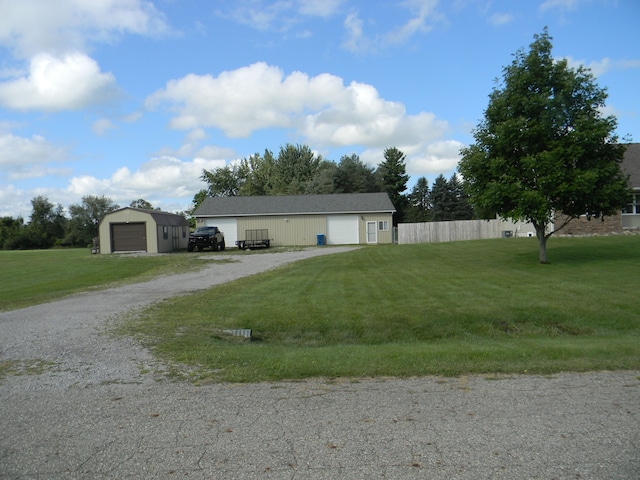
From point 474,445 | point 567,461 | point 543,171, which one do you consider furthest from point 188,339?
point 543,171

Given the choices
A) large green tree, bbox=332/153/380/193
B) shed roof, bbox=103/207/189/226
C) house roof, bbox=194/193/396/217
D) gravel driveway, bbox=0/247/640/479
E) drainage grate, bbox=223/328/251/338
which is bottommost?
drainage grate, bbox=223/328/251/338

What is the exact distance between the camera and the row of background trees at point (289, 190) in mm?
69250

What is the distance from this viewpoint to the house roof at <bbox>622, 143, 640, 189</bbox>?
32.6m

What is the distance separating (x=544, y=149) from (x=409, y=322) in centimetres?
1050

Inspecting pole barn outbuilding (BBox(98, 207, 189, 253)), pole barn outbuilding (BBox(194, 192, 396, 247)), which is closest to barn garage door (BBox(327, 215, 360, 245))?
pole barn outbuilding (BBox(194, 192, 396, 247))

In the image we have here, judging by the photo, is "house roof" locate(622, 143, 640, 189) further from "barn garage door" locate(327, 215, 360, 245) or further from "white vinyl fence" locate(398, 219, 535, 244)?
"barn garage door" locate(327, 215, 360, 245)

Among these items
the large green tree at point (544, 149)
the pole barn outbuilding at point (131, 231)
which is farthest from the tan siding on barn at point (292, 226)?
the large green tree at point (544, 149)

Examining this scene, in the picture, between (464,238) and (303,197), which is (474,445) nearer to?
(464,238)

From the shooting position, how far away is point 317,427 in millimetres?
4605

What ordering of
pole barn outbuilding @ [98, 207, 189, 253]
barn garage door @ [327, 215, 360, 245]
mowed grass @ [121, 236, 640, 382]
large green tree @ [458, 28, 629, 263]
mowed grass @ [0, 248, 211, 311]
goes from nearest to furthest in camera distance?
mowed grass @ [121, 236, 640, 382]
mowed grass @ [0, 248, 211, 311]
large green tree @ [458, 28, 629, 263]
pole barn outbuilding @ [98, 207, 189, 253]
barn garage door @ [327, 215, 360, 245]

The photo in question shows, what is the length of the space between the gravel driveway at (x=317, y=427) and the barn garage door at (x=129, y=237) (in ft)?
106

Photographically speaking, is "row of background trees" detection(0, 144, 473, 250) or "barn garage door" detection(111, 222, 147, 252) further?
"row of background trees" detection(0, 144, 473, 250)

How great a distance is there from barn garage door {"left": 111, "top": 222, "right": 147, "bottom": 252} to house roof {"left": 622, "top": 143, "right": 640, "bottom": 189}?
3307 centimetres

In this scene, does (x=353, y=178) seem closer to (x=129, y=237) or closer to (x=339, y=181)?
(x=339, y=181)
